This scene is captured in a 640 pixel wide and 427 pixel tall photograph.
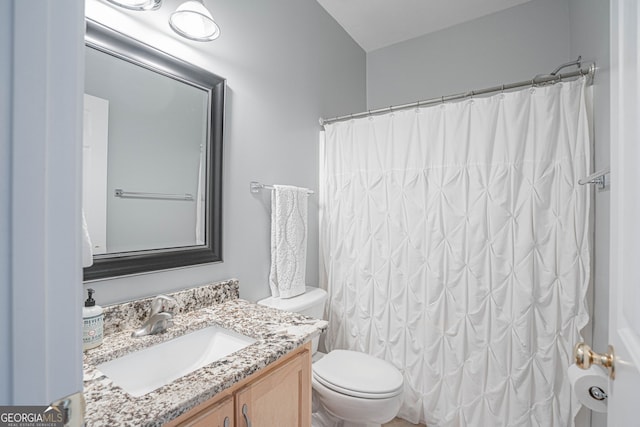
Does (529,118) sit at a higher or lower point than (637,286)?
higher

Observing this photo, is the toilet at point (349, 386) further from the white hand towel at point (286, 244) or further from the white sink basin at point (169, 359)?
the white sink basin at point (169, 359)

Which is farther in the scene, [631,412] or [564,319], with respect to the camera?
[564,319]

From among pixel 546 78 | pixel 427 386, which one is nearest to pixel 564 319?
pixel 427 386

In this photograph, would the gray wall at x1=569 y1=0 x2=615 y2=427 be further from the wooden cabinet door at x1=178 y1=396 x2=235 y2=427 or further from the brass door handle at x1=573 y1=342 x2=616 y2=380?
the wooden cabinet door at x1=178 y1=396 x2=235 y2=427

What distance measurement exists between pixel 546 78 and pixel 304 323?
63.9 inches

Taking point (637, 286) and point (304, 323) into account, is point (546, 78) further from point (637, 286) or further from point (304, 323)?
point (304, 323)

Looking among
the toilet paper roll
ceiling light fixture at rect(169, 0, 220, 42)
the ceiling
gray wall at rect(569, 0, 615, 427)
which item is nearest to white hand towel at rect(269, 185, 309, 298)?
ceiling light fixture at rect(169, 0, 220, 42)

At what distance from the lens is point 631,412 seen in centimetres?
51

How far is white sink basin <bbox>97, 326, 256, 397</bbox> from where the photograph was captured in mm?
907

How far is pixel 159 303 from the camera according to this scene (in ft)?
3.56

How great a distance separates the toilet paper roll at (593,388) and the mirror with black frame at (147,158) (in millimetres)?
1356

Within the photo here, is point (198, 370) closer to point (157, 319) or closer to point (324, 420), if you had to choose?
point (157, 319)

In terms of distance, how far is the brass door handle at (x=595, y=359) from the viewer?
611 mm

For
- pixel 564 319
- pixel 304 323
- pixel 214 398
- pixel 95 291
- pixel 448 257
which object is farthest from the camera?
pixel 448 257
